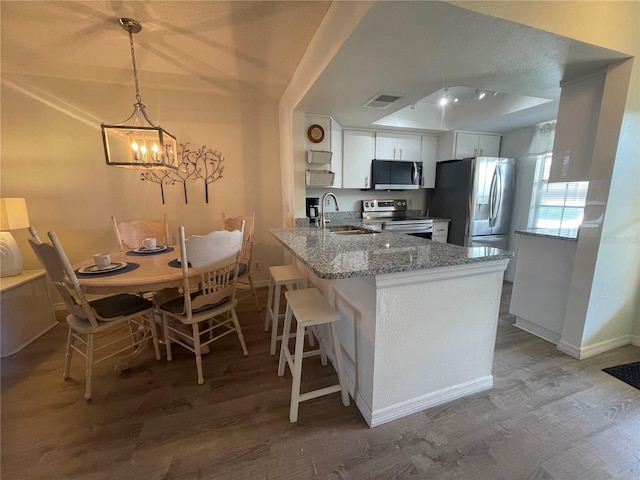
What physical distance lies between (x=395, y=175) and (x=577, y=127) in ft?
6.53

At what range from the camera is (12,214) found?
7.70 feet

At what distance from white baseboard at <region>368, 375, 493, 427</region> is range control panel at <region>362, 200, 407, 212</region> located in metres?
2.71

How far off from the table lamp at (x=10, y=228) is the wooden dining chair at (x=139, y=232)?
28.4 inches

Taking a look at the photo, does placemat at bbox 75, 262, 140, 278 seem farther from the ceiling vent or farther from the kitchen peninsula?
the ceiling vent

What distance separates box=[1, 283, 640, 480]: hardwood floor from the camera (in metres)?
1.22

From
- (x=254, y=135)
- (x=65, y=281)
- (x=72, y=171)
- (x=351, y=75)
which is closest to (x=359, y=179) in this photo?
(x=254, y=135)

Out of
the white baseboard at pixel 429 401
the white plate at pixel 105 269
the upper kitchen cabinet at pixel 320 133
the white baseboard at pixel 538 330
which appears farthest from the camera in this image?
the upper kitchen cabinet at pixel 320 133

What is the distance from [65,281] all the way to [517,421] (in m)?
2.81

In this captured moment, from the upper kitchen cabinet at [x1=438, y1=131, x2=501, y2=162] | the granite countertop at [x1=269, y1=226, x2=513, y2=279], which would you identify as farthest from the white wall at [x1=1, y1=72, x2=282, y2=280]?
the upper kitchen cabinet at [x1=438, y1=131, x2=501, y2=162]

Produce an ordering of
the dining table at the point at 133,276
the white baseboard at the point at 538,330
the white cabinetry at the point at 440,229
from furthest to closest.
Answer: the white cabinetry at the point at 440,229, the white baseboard at the point at 538,330, the dining table at the point at 133,276

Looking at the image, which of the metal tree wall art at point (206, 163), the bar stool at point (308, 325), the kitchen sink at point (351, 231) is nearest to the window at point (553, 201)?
the kitchen sink at point (351, 231)

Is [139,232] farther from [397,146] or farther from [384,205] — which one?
[397,146]

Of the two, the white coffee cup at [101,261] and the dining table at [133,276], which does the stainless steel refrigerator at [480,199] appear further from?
the white coffee cup at [101,261]

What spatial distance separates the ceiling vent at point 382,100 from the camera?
93.2 inches
